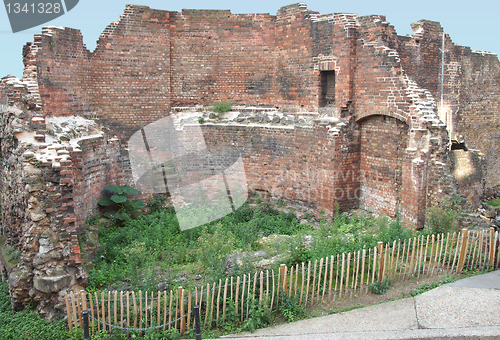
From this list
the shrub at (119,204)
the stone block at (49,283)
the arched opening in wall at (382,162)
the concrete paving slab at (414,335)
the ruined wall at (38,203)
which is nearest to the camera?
the concrete paving slab at (414,335)

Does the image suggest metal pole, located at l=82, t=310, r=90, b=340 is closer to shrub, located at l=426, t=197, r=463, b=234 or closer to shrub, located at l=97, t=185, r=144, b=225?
shrub, located at l=97, t=185, r=144, b=225

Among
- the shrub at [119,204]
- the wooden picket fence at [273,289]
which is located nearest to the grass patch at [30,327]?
the wooden picket fence at [273,289]

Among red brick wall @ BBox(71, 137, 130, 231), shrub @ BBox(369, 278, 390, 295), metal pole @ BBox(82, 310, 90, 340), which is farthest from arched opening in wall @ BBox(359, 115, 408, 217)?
metal pole @ BBox(82, 310, 90, 340)

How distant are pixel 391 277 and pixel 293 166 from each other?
5.90m

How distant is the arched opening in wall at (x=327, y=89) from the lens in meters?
13.6

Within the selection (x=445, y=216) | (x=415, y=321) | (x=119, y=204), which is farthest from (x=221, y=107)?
(x=415, y=321)

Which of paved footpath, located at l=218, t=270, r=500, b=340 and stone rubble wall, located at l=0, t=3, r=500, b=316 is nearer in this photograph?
paved footpath, located at l=218, t=270, r=500, b=340

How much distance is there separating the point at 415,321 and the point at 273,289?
246 cm

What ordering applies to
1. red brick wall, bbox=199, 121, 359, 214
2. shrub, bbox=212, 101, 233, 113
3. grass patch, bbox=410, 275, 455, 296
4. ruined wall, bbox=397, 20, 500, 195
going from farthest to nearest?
shrub, bbox=212, 101, 233, 113
ruined wall, bbox=397, 20, 500, 195
red brick wall, bbox=199, 121, 359, 214
grass patch, bbox=410, 275, 455, 296

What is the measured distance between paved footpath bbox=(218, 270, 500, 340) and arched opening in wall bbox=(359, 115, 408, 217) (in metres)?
4.19

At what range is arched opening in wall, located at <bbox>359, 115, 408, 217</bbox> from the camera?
39.2 feet

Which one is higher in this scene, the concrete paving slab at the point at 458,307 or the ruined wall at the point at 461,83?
the ruined wall at the point at 461,83

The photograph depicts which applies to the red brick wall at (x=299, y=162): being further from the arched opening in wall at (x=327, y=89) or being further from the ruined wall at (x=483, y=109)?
the ruined wall at (x=483, y=109)

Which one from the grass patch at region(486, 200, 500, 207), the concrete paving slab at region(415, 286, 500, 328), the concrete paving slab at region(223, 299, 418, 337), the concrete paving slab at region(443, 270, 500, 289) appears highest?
the concrete paving slab at region(443, 270, 500, 289)
